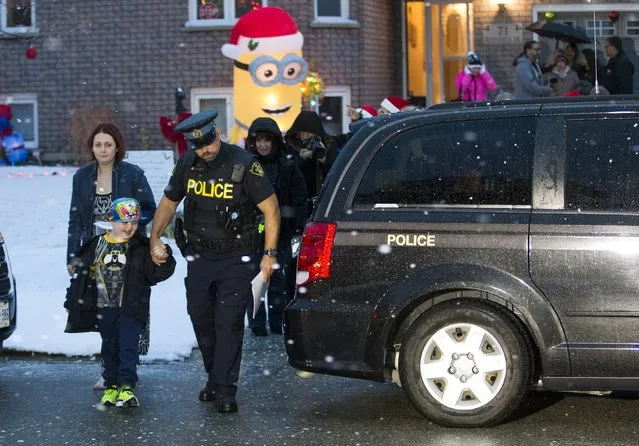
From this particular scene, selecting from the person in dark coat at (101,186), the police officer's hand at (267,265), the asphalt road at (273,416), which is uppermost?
the person in dark coat at (101,186)

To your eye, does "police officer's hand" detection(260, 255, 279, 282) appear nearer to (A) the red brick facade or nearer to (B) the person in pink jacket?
(B) the person in pink jacket

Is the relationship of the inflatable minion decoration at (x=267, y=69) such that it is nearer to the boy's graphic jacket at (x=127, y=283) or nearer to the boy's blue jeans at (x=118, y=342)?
the boy's graphic jacket at (x=127, y=283)

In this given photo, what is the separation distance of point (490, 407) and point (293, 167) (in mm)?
3572

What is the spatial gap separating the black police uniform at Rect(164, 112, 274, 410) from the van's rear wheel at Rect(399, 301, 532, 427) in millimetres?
1054

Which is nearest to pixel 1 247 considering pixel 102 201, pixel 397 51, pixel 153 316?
pixel 102 201

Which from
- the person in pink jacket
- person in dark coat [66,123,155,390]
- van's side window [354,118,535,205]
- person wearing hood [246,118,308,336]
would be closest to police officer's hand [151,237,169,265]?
person in dark coat [66,123,155,390]

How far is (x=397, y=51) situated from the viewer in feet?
70.1

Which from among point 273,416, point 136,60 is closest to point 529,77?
point 136,60

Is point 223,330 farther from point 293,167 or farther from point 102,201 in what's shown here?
point 293,167

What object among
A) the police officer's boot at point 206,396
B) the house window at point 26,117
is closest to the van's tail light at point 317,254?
the police officer's boot at point 206,396

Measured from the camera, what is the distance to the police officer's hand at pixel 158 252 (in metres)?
7.33

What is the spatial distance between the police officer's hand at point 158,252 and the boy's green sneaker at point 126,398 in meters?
0.72

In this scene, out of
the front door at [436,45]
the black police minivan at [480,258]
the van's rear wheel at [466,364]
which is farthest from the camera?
the front door at [436,45]

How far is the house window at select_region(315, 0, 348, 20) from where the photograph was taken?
20000 mm
